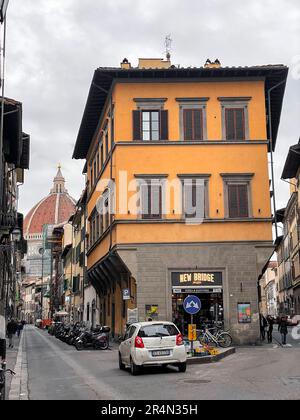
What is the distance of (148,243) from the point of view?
100 ft

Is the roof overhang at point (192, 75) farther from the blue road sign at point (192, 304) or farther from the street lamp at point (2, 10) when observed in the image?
the blue road sign at point (192, 304)

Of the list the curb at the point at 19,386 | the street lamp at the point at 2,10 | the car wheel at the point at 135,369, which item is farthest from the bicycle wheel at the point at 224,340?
the street lamp at the point at 2,10

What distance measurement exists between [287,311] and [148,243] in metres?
48.8

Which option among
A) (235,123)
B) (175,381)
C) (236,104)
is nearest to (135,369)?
(175,381)

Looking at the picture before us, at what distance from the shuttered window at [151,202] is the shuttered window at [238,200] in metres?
3.64

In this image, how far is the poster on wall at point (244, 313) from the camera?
98.3ft

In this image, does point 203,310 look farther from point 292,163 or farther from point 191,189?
point 292,163

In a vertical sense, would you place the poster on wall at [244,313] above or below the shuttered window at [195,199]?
below

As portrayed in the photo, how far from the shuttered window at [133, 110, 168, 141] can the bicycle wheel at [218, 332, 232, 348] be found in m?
10.6

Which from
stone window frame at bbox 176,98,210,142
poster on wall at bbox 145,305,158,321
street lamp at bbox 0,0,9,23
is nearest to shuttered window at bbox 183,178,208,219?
stone window frame at bbox 176,98,210,142

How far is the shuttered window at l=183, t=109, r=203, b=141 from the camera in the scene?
31.6m
